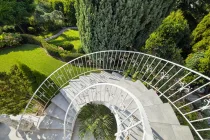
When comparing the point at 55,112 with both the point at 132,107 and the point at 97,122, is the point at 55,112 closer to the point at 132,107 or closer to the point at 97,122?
the point at 97,122

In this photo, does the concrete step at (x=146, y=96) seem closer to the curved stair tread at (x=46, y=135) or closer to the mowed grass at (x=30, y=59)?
the curved stair tread at (x=46, y=135)

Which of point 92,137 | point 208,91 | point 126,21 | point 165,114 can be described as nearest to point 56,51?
point 126,21

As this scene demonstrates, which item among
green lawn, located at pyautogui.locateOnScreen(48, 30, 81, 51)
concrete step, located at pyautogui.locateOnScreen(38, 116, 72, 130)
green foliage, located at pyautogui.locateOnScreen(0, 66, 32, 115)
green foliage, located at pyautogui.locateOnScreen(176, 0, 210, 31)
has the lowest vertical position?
green lawn, located at pyautogui.locateOnScreen(48, 30, 81, 51)

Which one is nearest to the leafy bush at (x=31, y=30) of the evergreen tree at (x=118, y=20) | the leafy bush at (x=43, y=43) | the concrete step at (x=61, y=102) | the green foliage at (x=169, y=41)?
the leafy bush at (x=43, y=43)

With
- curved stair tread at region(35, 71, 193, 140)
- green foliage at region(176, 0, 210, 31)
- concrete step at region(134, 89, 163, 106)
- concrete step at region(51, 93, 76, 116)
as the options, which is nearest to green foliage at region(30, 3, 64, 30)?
green foliage at region(176, 0, 210, 31)

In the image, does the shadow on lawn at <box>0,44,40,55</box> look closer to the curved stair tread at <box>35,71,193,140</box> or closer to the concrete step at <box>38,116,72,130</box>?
the curved stair tread at <box>35,71,193,140</box>

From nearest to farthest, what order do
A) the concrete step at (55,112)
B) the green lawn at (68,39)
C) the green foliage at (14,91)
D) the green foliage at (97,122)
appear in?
the green foliage at (97,122) < the green foliage at (14,91) < the concrete step at (55,112) < the green lawn at (68,39)
